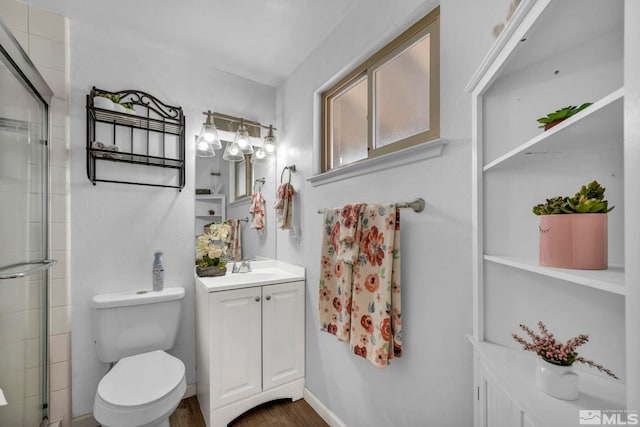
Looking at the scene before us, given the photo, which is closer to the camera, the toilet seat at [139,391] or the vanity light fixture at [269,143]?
the toilet seat at [139,391]

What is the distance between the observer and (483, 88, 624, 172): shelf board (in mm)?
493

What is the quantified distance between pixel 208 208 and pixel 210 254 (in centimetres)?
35

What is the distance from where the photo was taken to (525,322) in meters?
0.87

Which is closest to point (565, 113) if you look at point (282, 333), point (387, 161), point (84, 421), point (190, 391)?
point (387, 161)

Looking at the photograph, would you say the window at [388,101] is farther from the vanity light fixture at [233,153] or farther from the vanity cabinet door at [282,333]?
the vanity cabinet door at [282,333]

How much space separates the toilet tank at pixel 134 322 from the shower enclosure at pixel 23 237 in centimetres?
27

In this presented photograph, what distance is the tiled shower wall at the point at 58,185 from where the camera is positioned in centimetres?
161

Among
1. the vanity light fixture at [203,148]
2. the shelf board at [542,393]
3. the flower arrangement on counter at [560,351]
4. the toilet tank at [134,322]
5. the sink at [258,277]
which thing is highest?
the vanity light fixture at [203,148]

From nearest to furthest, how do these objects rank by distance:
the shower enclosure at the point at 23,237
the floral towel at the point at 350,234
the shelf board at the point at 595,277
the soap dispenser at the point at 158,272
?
the shelf board at the point at 595,277
the shower enclosure at the point at 23,237
the floral towel at the point at 350,234
the soap dispenser at the point at 158,272

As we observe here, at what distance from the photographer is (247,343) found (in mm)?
1776

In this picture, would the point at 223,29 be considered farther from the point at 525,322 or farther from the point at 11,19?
the point at 525,322

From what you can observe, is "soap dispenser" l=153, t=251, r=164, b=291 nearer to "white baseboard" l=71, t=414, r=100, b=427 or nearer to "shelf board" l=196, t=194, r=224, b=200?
"shelf board" l=196, t=194, r=224, b=200

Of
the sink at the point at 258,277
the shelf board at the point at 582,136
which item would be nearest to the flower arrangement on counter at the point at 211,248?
the sink at the point at 258,277

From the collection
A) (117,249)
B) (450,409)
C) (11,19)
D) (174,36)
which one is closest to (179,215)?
(117,249)
